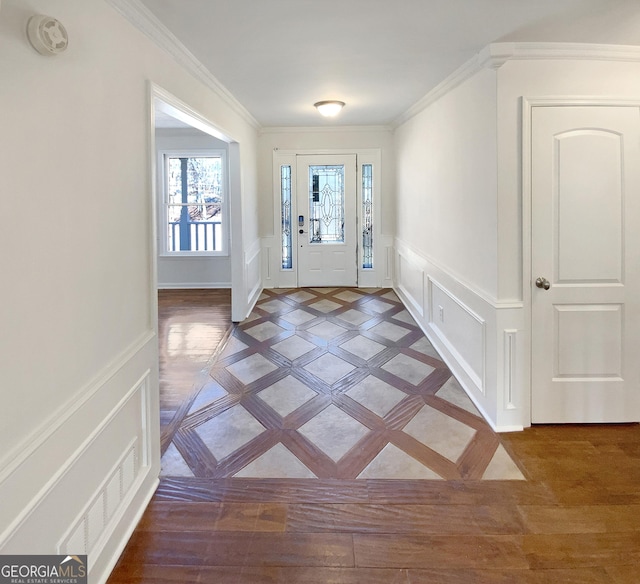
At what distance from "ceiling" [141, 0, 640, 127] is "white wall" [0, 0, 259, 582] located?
475 mm

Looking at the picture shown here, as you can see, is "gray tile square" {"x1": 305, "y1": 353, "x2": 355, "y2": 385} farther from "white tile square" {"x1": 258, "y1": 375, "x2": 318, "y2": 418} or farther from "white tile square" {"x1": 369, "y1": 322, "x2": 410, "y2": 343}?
"white tile square" {"x1": 369, "y1": 322, "x2": 410, "y2": 343}

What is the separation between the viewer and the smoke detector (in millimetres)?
1215

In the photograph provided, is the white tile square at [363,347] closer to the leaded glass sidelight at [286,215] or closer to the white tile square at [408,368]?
the white tile square at [408,368]

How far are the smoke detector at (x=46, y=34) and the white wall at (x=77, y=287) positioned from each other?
27 mm

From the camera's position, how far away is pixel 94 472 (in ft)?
5.19

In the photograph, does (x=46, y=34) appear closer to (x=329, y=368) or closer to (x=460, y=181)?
(x=460, y=181)

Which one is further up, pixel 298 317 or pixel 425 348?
pixel 298 317

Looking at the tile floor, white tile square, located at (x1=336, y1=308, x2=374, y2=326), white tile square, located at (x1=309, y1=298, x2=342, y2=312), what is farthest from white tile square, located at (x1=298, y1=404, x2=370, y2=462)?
white tile square, located at (x1=309, y1=298, x2=342, y2=312)

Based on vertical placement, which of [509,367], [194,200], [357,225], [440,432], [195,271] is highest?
[194,200]

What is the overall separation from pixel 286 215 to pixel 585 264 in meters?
4.62

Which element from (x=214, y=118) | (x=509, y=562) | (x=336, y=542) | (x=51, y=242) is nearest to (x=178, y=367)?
(x=214, y=118)

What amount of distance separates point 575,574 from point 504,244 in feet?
5.36

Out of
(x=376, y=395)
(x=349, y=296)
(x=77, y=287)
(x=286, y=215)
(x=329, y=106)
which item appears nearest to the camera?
(x=77, y=287)

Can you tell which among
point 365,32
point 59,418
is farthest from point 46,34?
point 365,32
